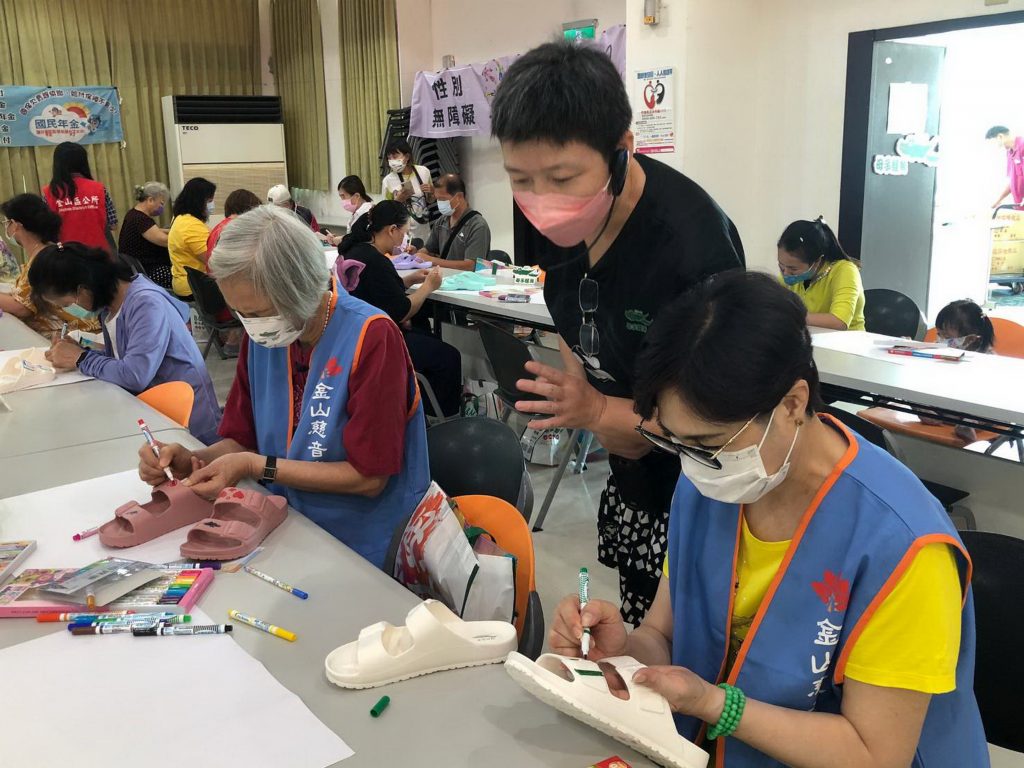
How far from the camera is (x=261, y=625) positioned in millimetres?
1232

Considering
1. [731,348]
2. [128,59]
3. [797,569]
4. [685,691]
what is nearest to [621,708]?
[685,691]

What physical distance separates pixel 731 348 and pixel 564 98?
1.60 feet

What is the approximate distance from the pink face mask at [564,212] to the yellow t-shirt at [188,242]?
4.61m

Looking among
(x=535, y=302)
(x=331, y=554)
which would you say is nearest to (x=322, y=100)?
(x=535, y=302)

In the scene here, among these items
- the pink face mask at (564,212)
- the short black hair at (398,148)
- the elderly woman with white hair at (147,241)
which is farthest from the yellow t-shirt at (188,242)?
the pink face mask at (564,212)

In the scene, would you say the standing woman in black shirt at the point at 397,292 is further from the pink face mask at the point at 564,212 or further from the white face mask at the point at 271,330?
the pink face mask at the point at 564,212

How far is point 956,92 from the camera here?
19.9ft

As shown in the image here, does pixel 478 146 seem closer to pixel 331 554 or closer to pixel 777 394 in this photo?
pixel 331 554

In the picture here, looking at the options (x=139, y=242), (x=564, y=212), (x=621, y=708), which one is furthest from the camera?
(x=139, y=242)

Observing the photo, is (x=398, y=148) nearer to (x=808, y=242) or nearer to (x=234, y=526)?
(x=808, y=242)

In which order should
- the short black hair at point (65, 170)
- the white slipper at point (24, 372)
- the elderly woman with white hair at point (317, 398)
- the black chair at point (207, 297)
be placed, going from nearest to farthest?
the elderly woman with white hair at point (317, 398) → the white slipper at point (24, 372) → the black chair at point (207, 297) → the short black hair at point (65, 170)

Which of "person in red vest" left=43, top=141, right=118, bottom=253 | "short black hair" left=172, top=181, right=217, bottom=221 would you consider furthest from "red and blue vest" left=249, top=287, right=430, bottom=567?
"person in red vest" left=43, top=141, right=118, bottom=253

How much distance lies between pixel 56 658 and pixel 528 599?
2.34 feet

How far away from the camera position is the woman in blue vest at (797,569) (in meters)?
0.92
